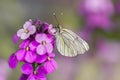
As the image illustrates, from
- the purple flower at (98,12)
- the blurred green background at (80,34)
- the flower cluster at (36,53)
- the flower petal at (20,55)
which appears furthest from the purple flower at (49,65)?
the purple flower at (98,12)

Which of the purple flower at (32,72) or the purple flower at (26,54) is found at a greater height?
the purple flower at (26,54)

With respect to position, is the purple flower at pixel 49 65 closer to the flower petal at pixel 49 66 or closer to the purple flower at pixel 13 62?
the flower petal at pixel 49 66

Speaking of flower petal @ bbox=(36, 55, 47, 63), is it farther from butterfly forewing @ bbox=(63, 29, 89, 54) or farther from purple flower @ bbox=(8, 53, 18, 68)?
butterfly forewing @ bbox=(63, 29, 89, 54)

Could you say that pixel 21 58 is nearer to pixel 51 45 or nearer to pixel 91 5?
pixel 51 45

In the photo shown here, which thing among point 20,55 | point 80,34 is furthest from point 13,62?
point 80,34

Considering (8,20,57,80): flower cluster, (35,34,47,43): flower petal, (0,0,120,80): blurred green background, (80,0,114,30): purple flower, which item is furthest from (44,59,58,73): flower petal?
(80,0,114,30): purple flower

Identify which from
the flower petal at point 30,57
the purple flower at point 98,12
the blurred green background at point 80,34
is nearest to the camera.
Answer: the flower petal at point 30,57

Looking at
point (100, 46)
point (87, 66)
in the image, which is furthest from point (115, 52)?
point (87, 66)

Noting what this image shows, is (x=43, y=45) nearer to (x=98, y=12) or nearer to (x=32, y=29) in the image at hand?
(x=32, y=29)
